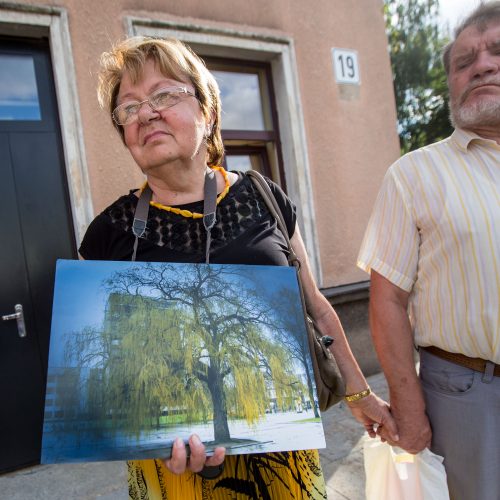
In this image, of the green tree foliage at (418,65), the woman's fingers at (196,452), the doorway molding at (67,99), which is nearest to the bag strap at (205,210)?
the woman's fingers at (196,452)

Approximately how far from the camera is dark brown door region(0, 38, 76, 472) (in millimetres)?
2975

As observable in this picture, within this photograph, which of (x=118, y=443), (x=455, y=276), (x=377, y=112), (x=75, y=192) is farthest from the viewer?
(x=377, y=112)

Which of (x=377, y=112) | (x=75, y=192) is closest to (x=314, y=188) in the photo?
(x=377, y=112)

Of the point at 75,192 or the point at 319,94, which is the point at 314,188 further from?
the point at 75,192

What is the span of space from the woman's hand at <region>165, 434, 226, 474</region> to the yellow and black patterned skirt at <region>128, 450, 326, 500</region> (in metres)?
0.26

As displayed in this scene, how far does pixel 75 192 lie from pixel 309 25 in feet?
9.09

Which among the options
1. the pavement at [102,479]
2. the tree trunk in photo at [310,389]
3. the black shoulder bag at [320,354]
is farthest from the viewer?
the pavement at [102,479]

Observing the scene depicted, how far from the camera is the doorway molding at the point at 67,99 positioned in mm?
3001

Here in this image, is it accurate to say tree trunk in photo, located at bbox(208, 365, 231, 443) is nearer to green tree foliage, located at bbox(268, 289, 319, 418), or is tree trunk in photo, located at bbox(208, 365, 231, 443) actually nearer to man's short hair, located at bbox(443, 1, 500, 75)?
green tree foliage, located at bbox(268, 289, 319, 418)

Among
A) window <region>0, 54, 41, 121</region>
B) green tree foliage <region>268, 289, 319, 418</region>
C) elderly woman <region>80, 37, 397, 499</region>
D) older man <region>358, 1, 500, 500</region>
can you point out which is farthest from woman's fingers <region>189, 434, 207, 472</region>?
window <region>0, 54, 41, 121</region>

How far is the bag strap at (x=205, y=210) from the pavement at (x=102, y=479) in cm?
202

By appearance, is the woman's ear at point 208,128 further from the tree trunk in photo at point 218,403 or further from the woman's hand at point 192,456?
the woman's hand at point 192,456

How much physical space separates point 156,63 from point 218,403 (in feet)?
3.19

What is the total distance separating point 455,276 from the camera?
138 cm
